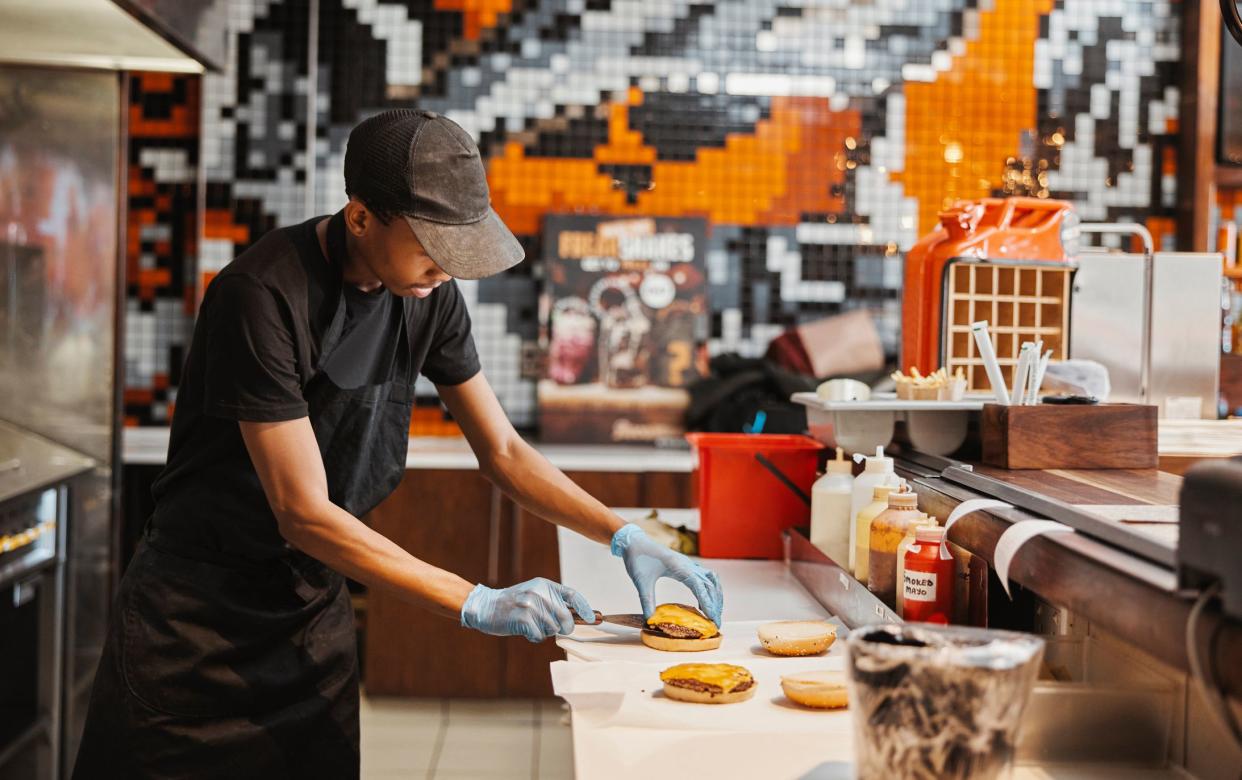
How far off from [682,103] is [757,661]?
11.2 ft

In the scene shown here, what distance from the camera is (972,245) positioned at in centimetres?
258

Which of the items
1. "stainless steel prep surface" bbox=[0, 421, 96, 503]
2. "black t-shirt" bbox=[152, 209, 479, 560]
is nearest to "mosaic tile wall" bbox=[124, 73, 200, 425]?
"stainless steel prep surface" bbox=[0, 421, 96, 503]

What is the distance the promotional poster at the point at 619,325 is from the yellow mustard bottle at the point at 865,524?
8.48 feet

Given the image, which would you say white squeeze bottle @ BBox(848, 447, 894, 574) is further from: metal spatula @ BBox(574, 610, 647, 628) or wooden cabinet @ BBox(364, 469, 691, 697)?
wooden cabinet @ BBox(364, 469, 691, 697)

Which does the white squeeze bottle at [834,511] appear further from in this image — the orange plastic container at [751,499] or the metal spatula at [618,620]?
the metal spatula at [618,620]

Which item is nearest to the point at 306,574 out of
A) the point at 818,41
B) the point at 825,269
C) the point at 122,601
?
the point at 122,601

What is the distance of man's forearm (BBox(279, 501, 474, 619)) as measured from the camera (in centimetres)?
179

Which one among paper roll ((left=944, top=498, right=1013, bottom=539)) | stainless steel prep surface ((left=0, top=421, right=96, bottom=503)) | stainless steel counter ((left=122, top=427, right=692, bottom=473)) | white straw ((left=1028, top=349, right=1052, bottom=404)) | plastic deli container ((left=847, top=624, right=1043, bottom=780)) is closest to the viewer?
plastic deli container ((left=847, top=624, right=1043, bottom=780))

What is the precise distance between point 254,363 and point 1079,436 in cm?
141

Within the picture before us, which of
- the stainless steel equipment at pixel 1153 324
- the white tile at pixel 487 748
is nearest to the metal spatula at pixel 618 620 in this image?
the stainless steel equipment at pixel 1153 324

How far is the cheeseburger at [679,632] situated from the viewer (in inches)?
71.5

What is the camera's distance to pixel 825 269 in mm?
4805

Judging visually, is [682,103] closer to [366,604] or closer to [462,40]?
[462,40]

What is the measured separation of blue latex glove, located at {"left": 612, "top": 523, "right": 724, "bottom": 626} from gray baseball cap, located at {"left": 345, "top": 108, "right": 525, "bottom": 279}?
574mm
